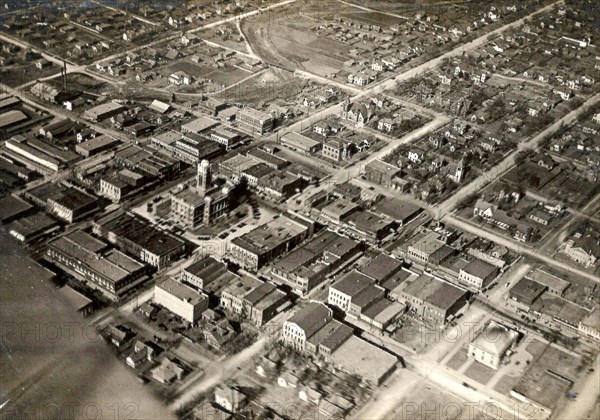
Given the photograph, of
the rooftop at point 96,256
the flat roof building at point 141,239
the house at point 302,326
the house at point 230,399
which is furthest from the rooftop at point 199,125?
the house at point 230,399

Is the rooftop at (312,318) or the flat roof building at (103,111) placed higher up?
the rooftop at (312,318)

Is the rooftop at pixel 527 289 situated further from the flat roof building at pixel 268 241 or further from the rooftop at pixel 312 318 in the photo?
the flat roof building at pixel 268 241

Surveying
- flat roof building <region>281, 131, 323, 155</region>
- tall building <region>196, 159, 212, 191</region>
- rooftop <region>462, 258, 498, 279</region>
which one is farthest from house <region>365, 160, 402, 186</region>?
tall building <region>196, 159, 212, 191</region>

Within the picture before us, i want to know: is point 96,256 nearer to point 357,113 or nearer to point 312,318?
point 312,318

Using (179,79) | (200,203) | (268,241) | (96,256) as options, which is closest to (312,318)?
(268,241)

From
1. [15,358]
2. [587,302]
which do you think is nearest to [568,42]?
[587,302]

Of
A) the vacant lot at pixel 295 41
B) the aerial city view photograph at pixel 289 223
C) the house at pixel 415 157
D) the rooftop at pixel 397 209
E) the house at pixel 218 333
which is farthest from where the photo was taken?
the vacant lot at pixel 295 41
